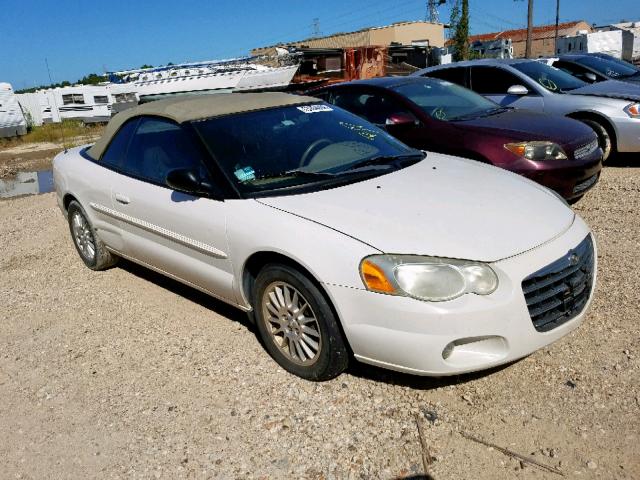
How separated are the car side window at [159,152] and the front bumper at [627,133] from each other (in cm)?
584

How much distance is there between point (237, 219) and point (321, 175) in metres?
0.60

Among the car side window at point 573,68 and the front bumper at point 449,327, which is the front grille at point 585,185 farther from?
the car side window at point 573,68

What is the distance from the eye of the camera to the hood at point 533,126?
17.4 feet

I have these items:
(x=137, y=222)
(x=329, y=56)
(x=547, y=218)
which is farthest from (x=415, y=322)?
(x=329, y=56)

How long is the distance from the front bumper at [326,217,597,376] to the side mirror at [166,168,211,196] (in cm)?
114

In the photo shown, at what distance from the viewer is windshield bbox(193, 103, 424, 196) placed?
343 cm

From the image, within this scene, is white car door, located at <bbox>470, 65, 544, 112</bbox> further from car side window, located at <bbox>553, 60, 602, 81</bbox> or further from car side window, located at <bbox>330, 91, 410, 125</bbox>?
car side window, located at <bbox>553, 60, 602, 81</bbox>

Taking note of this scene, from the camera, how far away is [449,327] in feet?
8.43

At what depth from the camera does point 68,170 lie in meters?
5.00

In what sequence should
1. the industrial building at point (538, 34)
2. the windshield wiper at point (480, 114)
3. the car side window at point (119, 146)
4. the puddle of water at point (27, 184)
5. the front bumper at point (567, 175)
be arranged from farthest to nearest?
the industrial building at point (538, 34)
the puddle of water at point (27, 184)
the windshield wiper at point (480, 114)
the front bumper at point (567, 175)
the car side window at point (119, 146)

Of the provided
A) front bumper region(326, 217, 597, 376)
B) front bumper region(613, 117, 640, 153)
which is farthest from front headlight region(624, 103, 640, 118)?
front bumper region(326, 217, 597, 376)

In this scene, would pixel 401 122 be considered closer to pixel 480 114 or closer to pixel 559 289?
pixel 480 114

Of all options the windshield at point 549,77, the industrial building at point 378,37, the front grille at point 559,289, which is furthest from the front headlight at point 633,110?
the industrial building at point 378,37

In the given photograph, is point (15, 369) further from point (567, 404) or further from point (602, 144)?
point (602, 144)
